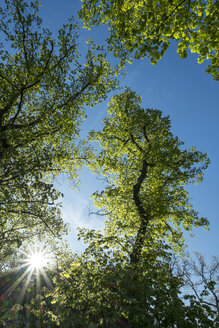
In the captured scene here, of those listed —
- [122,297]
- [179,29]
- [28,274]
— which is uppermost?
[179,29]

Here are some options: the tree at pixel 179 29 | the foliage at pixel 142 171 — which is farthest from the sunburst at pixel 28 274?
the tree at pixel 179 29

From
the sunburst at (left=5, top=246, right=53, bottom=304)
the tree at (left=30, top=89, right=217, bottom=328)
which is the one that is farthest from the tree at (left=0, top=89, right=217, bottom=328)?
the sunburst at (left=5, top=246, right=53, bottom=304)

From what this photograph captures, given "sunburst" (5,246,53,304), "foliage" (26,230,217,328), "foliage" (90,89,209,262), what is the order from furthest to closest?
"sunburst" (5,246,53,304) → "foliage" (90,89,209,262) → "foliage" (26,230,217,328)

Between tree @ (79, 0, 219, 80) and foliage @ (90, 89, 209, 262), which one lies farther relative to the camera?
foliage @ (90, 89, 209, 262)

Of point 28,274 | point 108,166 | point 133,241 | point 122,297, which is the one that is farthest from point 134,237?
point 28,274

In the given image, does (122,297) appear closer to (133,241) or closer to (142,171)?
(133,241)

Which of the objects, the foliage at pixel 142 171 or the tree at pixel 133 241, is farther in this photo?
the foliage at pixel 142 171

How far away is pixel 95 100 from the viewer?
10.8m

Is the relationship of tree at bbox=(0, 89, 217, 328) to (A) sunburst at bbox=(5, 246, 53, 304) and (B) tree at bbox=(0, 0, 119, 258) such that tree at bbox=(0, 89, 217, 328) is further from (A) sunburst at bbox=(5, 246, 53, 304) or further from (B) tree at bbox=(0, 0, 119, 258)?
(A) sunburst at bbox=(5, 246, 53, 304)

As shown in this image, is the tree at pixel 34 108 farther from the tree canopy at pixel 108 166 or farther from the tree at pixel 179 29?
the tree at pixel 179 29

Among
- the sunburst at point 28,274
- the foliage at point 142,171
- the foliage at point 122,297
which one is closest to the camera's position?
the foliage at point 122,297

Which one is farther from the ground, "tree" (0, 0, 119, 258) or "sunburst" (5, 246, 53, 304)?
"tree" (0, 0, 119, 258)

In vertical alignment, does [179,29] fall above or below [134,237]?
above

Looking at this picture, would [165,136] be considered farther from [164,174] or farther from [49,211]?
[49,211]
